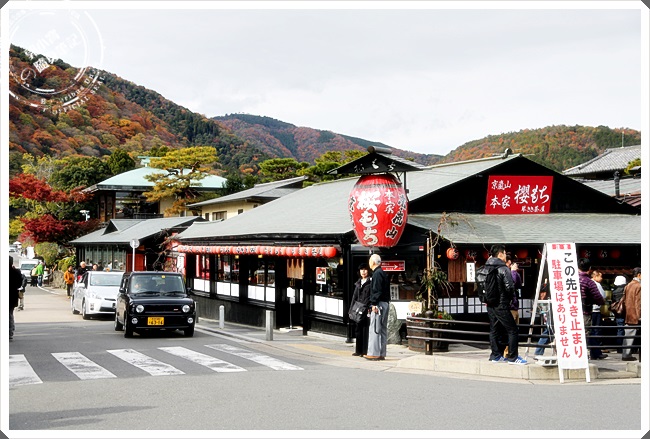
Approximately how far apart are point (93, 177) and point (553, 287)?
56122 millimetres

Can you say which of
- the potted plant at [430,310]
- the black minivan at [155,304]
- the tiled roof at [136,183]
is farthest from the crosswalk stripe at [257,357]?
the tiled roof at [136,183]

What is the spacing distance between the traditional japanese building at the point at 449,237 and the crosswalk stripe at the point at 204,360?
14.0 ft

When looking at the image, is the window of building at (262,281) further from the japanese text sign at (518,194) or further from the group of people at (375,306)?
the group of people at (375,306)

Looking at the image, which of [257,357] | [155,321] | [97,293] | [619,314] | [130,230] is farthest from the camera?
[130,230]

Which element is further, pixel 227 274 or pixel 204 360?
pixel 227 274

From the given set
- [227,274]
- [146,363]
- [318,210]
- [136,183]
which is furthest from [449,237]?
[136,183]

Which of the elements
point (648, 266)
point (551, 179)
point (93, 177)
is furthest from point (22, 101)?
point (648, 266)

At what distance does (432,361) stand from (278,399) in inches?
158

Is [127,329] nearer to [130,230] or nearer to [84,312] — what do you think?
[84,312]

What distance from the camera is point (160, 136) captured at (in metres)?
92.4

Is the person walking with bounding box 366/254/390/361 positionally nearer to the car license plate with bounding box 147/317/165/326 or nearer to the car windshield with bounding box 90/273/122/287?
the car license plate with bounding box 147/317/165/326

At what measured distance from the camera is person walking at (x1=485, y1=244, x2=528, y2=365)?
1234cm

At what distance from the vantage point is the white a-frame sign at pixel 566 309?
1166 centimetres

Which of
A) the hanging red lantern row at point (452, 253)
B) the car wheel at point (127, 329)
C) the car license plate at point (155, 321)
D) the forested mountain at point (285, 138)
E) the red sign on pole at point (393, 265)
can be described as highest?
the forested mountain at point (285, 138)
